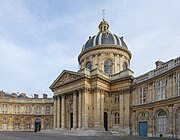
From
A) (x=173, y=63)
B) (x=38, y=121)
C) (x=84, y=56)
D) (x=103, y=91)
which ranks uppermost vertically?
(x=84, y=56)

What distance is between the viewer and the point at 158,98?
107ft

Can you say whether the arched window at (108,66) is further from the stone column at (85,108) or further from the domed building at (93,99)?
the stone column at (85,108)

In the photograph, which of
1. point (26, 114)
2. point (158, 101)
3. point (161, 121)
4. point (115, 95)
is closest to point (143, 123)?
point (161, 121)

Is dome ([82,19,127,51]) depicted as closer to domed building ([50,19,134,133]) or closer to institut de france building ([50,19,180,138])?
institut de france building ([50,19,180,138])

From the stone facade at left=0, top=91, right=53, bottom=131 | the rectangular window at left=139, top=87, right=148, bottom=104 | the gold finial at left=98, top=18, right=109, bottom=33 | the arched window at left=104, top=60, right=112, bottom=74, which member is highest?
the gold finial at left=98, top=18, right=109, bottom=33

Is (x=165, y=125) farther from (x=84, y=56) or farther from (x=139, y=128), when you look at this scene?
(x=84, y=56)

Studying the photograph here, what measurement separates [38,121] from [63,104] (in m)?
20.9

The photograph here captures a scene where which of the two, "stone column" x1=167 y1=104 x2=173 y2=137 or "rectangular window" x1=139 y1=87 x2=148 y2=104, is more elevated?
"rectangular window" x1=139 y1=87 x2=148 y2=104

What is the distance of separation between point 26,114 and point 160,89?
4080 centimetres

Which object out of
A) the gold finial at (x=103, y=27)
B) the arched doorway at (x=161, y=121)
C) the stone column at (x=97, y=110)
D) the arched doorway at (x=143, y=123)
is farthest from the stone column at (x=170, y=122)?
the gold finial at (x=103, y=27)

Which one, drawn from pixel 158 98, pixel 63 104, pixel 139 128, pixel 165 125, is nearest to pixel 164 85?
pixel 158 98

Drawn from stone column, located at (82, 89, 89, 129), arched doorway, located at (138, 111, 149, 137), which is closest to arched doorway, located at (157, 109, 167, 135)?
arched doorway, located at (138, 111, 149, 137)

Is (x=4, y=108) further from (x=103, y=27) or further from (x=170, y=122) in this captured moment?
(x=170, y=122)

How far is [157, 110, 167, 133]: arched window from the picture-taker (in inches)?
1219
